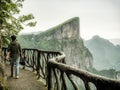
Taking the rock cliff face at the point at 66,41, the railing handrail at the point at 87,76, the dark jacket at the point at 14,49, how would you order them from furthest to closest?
the rock cliff face at the point at 66,41 < the dark jacket at the point at 14,49 < the railing handrail at the point at 87,76

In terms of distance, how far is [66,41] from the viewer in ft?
449

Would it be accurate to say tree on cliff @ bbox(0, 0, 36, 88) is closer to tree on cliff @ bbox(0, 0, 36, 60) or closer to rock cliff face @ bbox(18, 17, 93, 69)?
tree on cliff @ bbox(0, 0, 36, 60)

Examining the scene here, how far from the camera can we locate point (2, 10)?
13586mm

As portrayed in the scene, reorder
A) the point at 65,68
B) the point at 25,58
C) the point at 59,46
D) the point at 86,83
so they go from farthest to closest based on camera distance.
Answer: the point at 59,46 → the point at 25,58 → the point at 65,68 → the point at 86,83

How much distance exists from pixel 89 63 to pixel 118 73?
61.1 feet

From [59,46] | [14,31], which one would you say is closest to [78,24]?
[59,46]

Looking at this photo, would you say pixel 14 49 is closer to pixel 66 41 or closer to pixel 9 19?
pixel 9 19

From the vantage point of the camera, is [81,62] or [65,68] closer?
[65,68]

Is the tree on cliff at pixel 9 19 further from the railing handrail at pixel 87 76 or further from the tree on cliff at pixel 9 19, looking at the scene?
the railing handrail at pixel 87 76

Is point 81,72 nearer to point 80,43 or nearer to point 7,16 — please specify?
point 7,16

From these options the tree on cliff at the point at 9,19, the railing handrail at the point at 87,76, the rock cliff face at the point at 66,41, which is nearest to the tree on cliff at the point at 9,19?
the tree on cliff at the point at 9,19

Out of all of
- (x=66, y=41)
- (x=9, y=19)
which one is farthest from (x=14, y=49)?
(x=66, y=41)

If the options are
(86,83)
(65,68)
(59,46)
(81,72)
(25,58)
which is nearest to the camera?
(86,83)

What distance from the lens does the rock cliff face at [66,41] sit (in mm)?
132375
